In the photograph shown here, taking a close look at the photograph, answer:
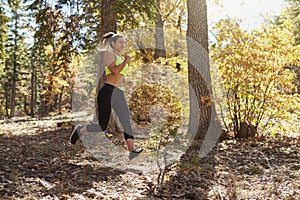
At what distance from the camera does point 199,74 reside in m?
7.87

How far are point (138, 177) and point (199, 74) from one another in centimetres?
387

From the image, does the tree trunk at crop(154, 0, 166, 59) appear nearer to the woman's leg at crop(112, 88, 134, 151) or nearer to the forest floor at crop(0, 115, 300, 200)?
the forest floor at crop(0, 115, 300, 200)

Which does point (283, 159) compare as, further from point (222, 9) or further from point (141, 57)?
point (222, 9)

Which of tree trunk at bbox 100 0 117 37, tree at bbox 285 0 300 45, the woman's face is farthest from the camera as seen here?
tree at bbox 285 0 300 45

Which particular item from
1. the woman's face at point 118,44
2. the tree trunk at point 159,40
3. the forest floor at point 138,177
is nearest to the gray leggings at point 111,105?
the woman's face at point 118,44

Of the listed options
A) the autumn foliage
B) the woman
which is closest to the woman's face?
the woman

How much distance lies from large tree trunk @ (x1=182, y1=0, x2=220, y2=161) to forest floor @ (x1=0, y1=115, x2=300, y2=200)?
4.78 feet

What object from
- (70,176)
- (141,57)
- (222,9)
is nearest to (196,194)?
(70,176)

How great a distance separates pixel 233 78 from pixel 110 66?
3725 mm

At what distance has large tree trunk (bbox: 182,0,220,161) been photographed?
7.84m

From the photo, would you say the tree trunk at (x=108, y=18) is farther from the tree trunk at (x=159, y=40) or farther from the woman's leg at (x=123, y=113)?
the tree trunk at (x=159, y=40)

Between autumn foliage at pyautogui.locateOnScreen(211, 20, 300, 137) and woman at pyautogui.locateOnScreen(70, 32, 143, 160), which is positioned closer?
woman at pyautogui.locateOnScreen(70, 32, 143, 160)

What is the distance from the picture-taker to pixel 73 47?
34.4 feet

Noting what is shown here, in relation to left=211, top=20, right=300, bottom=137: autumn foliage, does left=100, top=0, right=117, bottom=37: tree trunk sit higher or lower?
higher
